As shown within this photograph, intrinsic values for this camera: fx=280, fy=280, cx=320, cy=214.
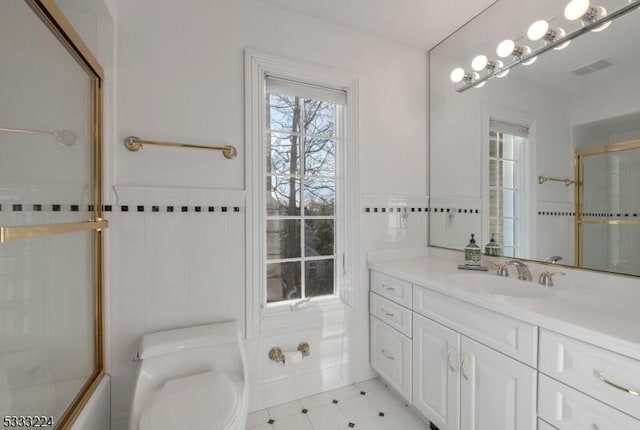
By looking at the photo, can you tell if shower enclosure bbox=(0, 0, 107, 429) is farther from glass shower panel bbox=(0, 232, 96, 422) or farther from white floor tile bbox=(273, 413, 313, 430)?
white floor tile bbox=(273, 413, 313, 430)

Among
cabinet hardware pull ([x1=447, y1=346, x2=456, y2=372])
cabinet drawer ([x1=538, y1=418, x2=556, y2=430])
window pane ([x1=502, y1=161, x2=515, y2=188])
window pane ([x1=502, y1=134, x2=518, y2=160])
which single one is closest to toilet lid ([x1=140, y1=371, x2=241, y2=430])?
cabinet hardware pull ([x1=447, y1=346, x2=456, y2=372])

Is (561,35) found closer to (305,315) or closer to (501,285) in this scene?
(501,285)

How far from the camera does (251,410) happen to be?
169 cm

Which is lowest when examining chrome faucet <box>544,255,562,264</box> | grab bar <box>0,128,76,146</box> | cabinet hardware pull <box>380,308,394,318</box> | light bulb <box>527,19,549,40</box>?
cabinet hardware pull <box>380,308,394,318</box>

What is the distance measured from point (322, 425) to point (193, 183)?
154cm

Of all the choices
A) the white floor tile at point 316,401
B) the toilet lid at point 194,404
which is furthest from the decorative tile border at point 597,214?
the toilet lid at point 194,404

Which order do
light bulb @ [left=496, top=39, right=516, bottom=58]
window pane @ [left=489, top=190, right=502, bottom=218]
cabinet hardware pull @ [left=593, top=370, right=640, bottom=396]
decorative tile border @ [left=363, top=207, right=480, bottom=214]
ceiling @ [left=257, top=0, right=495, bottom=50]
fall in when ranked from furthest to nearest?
decorative tile border @ [left=363, top=207, right=480, bottom=214] < window pane @ [left=489, top=190, right=502, bottom=218] < ceiling @ [left=257, top=0, right=495, bottom=50] < light bulb @ [left=496, top=39, right=516, bottom=58] < cabinet hardware pull @ [left=593, top=370, right=640, bottom=396]

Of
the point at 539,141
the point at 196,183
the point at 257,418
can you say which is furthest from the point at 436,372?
the point at 196,183

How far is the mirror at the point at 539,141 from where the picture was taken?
126 cm

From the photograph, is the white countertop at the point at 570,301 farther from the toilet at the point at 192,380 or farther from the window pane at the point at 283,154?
the toilet at the point at 192,380

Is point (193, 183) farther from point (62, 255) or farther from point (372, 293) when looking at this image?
point (372, 293)

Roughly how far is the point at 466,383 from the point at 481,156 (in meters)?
1.42

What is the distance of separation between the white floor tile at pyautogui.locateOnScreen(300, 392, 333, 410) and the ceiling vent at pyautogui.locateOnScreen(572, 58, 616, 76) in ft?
7.56

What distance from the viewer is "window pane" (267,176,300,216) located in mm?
1782
